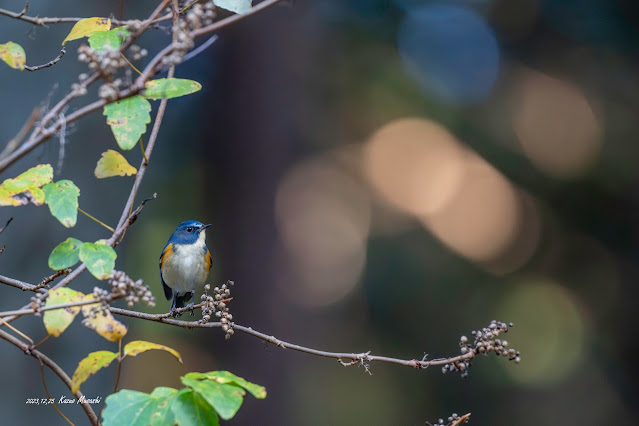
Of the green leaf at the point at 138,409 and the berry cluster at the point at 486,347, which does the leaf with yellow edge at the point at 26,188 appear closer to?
the green leaf at the point at 138,409

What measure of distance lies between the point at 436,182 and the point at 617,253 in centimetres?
301

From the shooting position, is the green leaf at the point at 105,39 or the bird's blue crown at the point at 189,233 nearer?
the green leaf at the point at 105,39

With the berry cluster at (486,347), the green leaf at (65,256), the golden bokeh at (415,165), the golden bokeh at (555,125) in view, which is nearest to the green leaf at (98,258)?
the green leaf at (65,256)

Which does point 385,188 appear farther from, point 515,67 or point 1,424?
point 1,424

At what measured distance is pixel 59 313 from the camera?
1186 millimetres

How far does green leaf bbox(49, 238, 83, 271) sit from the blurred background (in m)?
4.97

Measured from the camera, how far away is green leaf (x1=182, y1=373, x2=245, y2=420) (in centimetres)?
108

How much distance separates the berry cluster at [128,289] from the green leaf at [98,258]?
5 centimetres

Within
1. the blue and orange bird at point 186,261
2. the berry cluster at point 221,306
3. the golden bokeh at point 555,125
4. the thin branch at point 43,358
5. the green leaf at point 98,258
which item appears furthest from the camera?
the golden bokeh at point 555,125

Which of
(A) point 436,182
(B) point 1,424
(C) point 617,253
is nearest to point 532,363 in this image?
(C) point 617,253

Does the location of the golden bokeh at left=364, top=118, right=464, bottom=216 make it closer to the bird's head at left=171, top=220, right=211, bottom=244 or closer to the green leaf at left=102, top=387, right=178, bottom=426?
the bird's head at left=171, top=220, right=211, bottom=244

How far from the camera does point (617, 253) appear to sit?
845 cm

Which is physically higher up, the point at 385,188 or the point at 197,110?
the point at 197,110

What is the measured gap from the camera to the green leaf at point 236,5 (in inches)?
59.5
